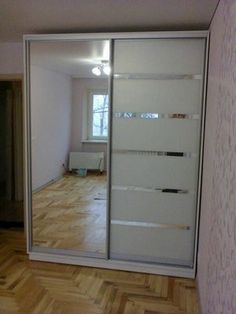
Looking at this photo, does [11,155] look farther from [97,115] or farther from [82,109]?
[97,115]

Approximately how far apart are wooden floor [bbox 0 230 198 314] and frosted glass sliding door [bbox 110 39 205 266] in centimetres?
27

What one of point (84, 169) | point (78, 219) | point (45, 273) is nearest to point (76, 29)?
point (84, 169)

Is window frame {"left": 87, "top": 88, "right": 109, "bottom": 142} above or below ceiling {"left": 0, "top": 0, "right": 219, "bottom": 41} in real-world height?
below

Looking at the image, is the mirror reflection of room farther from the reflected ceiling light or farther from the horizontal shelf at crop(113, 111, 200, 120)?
the horizontal shelf at crop(113, 111, 200, 120)

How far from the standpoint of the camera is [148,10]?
2.43m

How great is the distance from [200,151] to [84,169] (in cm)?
160

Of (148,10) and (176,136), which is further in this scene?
(176,136)

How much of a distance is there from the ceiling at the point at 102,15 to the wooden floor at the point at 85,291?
2.36 metres

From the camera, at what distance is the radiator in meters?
3.80

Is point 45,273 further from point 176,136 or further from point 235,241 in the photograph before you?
point 235,241

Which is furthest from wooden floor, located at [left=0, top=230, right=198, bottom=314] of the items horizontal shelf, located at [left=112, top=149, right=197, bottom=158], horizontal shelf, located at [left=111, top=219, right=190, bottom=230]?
horizontal shelf, located at [left=112, top=149, right=197, bottom=158]

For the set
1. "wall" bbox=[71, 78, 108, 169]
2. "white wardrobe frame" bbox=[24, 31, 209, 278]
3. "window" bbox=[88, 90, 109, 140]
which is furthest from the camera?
"wall" bbox=[71, 78, 108, 169]

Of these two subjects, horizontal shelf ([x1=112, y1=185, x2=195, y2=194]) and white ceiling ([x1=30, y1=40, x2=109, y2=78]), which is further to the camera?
white ceiling ([x1=30, y1=40, x2=109, y2=78])

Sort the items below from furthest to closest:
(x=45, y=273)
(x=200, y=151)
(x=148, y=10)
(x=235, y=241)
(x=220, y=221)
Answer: (x=45, y=273), (x=200, y=151), (x=148, y=10), (x=220, y=221), (x=235, y=241)
